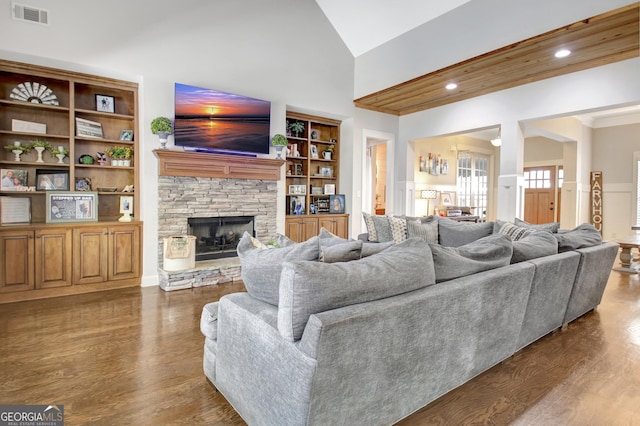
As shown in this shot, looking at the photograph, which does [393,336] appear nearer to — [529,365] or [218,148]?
[529,365]

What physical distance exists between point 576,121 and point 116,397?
9149 mm

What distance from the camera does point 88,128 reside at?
13.9 feet

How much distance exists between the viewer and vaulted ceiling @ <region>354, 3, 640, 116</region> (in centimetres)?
356

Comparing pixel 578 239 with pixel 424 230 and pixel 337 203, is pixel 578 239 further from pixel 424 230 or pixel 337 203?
pixel 337 203

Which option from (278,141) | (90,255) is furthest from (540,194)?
(90,255)

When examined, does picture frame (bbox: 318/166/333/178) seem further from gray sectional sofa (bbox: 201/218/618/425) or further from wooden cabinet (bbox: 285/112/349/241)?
gray sectional sofa (bbox: 201/218/618/425)

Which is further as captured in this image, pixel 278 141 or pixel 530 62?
pixel 278 141


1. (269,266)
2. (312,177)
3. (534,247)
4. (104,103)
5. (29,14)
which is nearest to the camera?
(269,266)

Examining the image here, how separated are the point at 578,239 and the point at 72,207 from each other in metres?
5.21

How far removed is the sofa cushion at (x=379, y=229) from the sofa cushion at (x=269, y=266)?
2.92 metres

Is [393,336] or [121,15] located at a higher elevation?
[121,15]

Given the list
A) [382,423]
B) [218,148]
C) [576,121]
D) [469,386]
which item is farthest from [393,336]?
[576,121]

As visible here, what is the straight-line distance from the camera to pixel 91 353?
243 cm

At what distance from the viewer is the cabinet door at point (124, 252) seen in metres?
4.11
